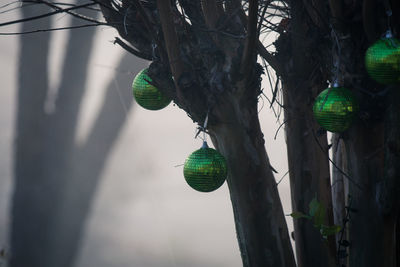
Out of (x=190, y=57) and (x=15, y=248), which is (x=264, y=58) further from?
(x=15, y=248)

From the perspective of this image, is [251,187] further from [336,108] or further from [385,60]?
[385,60]

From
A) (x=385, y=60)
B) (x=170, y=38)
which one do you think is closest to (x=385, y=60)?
(x=385, y=60)

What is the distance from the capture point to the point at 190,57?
1.60m

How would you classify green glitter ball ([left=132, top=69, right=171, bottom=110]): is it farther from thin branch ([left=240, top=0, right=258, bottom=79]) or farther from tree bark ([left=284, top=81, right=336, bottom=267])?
tree bark ([left=284, top=81, right=336, bottom=267])

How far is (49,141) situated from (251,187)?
9.79 ft

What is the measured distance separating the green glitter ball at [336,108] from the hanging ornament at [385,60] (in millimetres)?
103

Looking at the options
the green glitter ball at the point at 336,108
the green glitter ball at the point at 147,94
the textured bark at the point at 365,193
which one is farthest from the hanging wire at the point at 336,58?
the green glitter ball at the point at 147,94

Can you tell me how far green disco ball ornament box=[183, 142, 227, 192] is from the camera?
1.45m

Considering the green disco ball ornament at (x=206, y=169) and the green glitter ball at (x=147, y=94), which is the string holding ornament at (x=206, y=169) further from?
the green glitter ball at (x=147, y=94)

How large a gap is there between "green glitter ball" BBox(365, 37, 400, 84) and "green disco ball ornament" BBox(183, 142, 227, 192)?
1.58ft

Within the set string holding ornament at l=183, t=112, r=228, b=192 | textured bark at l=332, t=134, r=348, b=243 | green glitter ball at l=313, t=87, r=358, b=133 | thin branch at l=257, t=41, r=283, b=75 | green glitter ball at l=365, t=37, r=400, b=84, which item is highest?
thin branch at l=257, t=41, r=283, b=75

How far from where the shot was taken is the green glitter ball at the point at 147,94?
5.41 ft

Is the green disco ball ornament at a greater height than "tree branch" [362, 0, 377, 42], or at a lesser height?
lesser

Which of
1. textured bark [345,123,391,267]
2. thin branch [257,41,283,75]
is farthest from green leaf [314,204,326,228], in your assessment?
thin branch [257,41,283,75]
